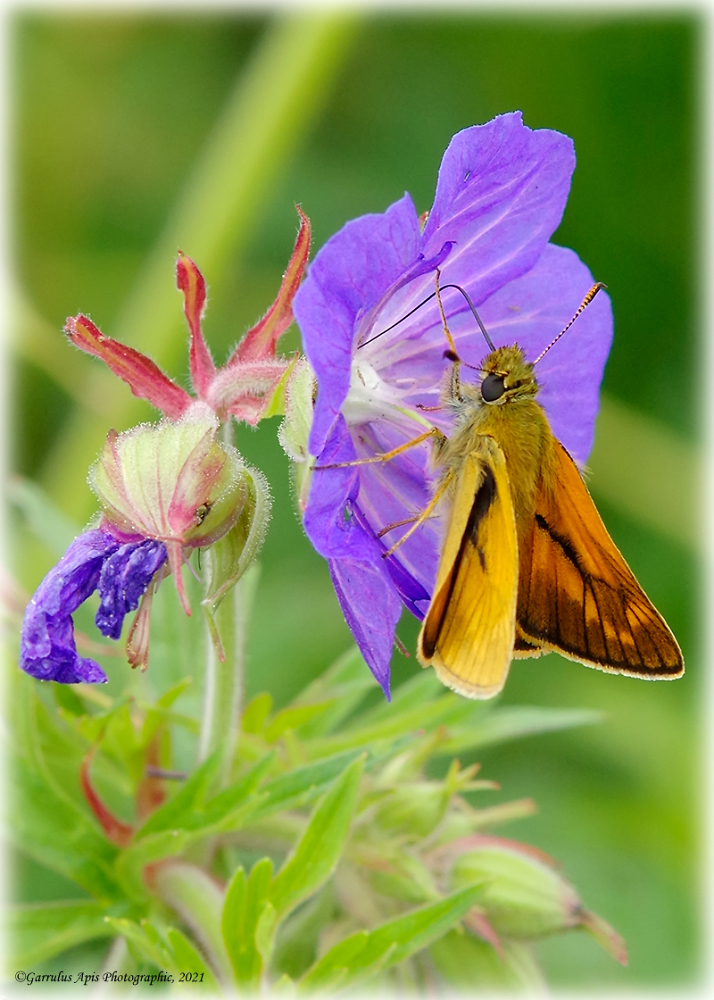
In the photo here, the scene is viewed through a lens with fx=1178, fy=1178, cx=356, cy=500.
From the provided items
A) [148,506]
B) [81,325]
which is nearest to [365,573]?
[148,506]

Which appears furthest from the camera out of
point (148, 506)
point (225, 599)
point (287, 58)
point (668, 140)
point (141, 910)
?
point (668, 140)

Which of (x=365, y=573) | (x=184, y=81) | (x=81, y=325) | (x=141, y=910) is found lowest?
(x=141, y=910)

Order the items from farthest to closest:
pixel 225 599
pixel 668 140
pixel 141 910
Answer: pixel 668 140, pixel 141 910, pixel 225 599

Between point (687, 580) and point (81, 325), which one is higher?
point (687, 580)

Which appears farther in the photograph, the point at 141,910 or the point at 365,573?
the point at 141,910

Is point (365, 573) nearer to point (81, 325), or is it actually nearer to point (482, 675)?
point (482, 675)

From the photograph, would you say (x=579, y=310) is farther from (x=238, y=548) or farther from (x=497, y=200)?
(x=238, y=548)

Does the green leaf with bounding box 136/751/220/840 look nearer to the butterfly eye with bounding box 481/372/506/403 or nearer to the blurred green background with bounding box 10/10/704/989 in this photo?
the butterfly eye with bounding box 481/372/506/403
